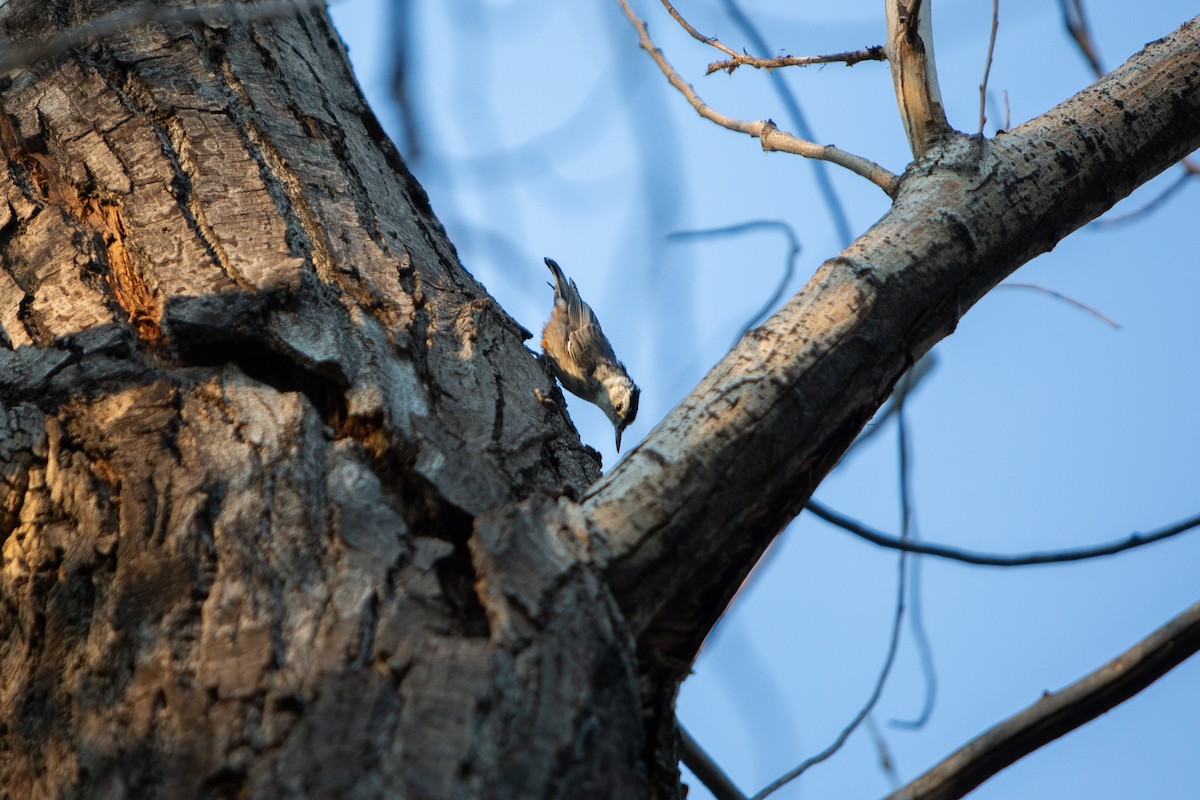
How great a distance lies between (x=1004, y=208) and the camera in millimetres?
1528

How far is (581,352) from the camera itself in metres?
6.80

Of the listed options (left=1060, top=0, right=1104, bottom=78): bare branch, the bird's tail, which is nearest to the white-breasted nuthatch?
the bird's tail

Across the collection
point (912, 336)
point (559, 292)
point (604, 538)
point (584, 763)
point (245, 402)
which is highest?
point (559, 292)

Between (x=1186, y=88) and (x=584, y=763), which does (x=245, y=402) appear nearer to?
(x=584, y=763)

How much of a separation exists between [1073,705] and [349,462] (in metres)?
1.04

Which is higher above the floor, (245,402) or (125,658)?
(245,402)

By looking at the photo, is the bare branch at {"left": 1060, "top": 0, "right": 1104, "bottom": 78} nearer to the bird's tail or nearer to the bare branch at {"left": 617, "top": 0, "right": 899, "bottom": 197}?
the bare branch at {"left": 617, "top": 0, "right": 899, "bottom": 197}

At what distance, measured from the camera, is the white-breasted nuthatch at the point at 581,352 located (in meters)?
6.75

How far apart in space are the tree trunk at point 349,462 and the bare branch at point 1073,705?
0.45m

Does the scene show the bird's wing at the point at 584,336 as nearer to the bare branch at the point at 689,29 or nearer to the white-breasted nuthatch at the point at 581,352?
the white-breasted nuthatch at the point at 581,352

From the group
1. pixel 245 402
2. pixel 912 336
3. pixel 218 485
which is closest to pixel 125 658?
pixel 218 485

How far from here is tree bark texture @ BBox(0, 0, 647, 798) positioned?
1088mm

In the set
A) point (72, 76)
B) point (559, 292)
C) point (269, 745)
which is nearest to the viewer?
point (269, 745)

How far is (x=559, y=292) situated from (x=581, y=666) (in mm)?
5839
